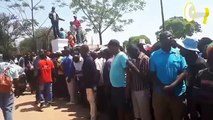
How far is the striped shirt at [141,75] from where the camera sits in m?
5.99

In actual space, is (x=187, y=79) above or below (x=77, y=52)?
below

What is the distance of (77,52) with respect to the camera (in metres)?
10.1

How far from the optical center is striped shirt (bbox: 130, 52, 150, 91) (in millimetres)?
5992

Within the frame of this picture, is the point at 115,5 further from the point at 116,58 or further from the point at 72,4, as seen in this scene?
the point at 116,58

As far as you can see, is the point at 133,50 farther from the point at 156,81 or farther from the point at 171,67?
the point at 171,67

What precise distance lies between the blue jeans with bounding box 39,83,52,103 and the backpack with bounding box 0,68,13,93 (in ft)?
12.0

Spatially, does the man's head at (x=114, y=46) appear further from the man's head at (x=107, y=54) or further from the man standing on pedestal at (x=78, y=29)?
the man standing on pedestal at (x=78, y=29)

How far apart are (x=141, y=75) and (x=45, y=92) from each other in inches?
212

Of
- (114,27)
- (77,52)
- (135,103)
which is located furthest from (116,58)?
(114,27)

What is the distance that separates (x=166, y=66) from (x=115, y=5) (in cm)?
3118

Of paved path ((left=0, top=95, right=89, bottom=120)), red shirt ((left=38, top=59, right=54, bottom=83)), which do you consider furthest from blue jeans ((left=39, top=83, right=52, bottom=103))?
paved path ((left=0, top=95, right=89, bottom=120))

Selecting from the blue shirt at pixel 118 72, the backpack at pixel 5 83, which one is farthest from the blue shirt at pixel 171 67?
the backpack at pixel 5 83

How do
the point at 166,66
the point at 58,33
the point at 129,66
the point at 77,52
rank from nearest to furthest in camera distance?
1. the point at 166,66
2. the point at 129,66
3. the point at 77,52
4. the point at 58,33

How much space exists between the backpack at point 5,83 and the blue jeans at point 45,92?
3.67m
